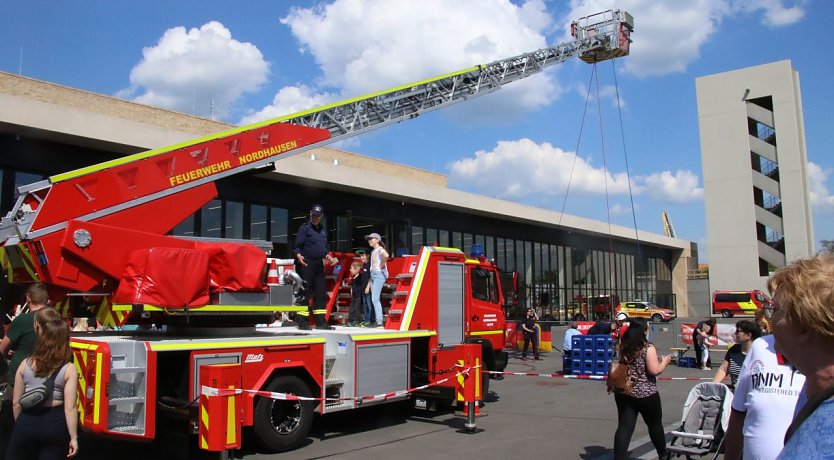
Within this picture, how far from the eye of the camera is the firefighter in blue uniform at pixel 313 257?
32.7 feet

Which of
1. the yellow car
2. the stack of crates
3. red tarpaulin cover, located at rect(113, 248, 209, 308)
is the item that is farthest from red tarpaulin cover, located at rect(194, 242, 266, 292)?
the yellow car

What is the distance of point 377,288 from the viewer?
1105 centimetres

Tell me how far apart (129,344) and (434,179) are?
3387cm

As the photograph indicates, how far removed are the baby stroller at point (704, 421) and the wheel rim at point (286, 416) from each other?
4.40 meters

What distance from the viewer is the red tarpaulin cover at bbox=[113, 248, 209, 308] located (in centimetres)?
714

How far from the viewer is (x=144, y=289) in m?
7.14

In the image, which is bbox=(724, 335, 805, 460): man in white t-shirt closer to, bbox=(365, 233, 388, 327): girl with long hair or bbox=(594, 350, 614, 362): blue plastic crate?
bbox=(365, 233, 388, 327): girl with long hair

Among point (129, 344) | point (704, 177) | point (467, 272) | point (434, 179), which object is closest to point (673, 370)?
point (467, 272)

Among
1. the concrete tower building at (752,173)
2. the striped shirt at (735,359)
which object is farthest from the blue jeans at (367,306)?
the concrete tower building at (752,173)

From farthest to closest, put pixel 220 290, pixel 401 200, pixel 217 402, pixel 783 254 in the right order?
pixel 783 254
pixel 401 200
pixel 220 290
pixel 217 402

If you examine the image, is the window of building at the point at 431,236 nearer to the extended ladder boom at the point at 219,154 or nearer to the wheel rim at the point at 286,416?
the extended ladder boom at the point at 219,154

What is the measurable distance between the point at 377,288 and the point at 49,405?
6.71 metres

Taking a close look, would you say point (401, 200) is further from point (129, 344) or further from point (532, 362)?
point (129, 344)

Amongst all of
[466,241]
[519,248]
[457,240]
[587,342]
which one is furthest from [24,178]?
[519,248]
